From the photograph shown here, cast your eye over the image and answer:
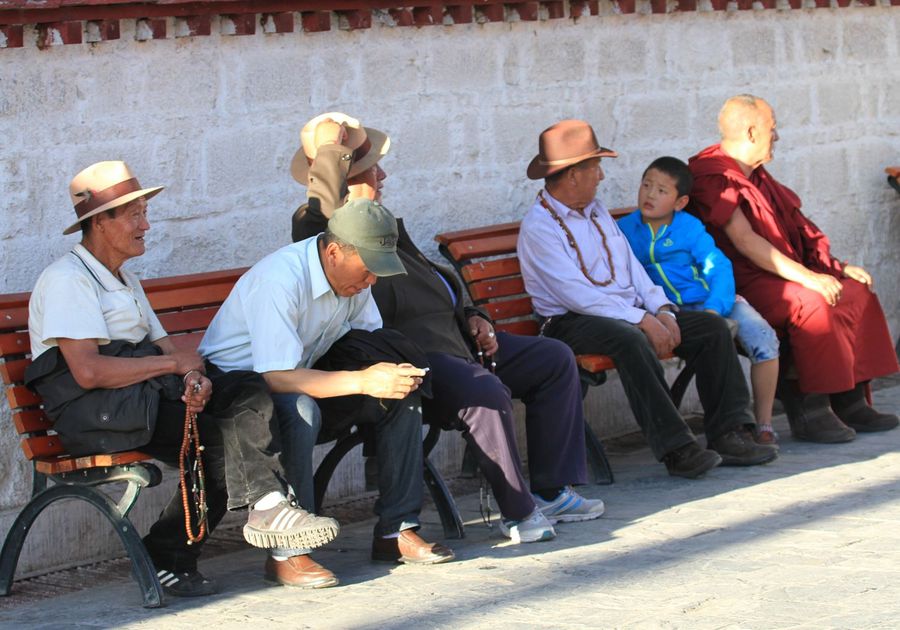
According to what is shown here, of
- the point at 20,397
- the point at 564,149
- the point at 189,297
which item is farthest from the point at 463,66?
the point at 20,397

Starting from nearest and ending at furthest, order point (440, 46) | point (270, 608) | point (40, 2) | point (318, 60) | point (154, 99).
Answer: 1. point (270, 608)
2. point (40, 2)
3. point (154, 99)
4. point (318, 60)
5. point (440, 46)

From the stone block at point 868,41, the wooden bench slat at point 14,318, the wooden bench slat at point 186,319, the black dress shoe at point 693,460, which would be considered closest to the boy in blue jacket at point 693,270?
the black dress shoe at point 693,460

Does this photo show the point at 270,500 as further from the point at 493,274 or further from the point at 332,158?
the point at 493,274

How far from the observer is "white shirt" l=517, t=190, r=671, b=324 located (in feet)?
21.4

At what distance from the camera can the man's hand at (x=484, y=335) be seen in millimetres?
5945

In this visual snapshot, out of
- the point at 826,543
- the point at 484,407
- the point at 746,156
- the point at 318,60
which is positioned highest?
the point at 318,60

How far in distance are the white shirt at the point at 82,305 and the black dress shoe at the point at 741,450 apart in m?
2.60

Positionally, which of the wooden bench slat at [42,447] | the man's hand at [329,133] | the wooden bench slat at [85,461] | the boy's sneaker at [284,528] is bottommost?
the boy's sneaker at [284,528]

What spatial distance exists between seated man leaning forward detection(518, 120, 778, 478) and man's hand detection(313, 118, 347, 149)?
0.96 meters

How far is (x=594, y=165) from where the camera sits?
21.9 ft

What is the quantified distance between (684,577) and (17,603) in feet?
6.81

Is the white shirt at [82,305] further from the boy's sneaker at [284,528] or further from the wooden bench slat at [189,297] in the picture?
the boy's sneaker at [284,528]

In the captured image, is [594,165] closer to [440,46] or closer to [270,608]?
[440,46]

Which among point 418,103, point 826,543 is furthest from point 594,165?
point 826,543
